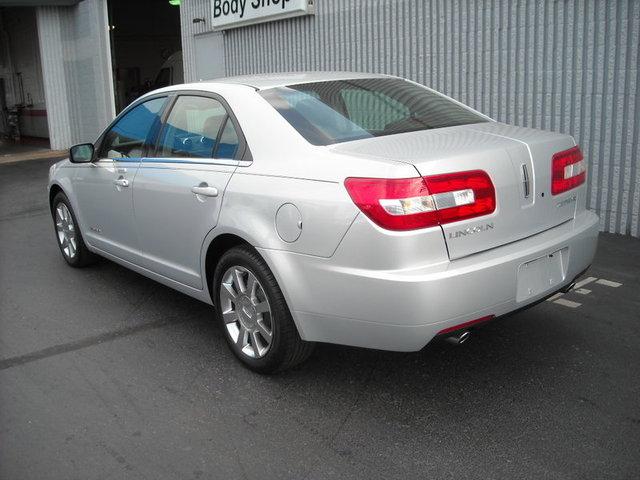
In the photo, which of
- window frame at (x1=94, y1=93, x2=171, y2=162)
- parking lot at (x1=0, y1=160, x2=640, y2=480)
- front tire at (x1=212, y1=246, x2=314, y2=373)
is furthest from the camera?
window frame at (x1=94, y1=93, x2=171, y2=162)

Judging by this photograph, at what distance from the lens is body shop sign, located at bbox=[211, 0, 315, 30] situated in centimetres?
998

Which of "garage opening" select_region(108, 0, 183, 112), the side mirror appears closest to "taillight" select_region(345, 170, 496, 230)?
the side mirror

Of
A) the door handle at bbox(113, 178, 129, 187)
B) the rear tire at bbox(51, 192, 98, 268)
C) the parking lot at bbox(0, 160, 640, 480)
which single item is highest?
the door handle at bbox(113, 178, 129, 187)

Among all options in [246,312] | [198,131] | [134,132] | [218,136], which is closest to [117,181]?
[134,132]

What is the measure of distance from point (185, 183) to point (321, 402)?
5.00 feet

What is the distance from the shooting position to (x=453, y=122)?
3867mm

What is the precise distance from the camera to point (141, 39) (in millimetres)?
26562

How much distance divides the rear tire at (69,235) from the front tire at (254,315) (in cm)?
235

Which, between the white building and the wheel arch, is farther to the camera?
the white building

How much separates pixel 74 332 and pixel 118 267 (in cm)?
154

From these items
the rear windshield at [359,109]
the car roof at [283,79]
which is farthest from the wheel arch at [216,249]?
the car roof at [283,79]

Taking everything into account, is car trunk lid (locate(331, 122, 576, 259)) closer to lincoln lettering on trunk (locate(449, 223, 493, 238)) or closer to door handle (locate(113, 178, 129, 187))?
lincoln lettering on trunk (locate(449, 223, 493, 238))

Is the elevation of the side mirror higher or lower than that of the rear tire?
higher

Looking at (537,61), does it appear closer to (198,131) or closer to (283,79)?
(283,79)
